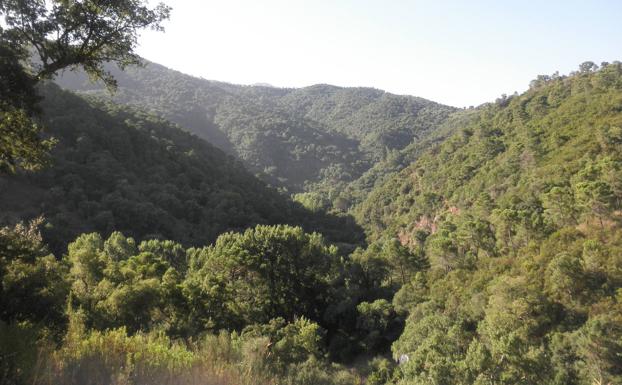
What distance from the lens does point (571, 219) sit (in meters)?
35.9

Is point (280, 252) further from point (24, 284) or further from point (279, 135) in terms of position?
point (279, 135)

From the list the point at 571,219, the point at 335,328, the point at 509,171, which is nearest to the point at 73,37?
the point at 335,328

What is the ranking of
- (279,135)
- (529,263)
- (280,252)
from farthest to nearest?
(279,135), (280,252), (529,263)

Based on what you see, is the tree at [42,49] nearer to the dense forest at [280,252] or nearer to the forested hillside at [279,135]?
the dense forest at [280,252]

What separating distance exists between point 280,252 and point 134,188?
36.7 m

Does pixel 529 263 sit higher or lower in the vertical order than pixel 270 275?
higher

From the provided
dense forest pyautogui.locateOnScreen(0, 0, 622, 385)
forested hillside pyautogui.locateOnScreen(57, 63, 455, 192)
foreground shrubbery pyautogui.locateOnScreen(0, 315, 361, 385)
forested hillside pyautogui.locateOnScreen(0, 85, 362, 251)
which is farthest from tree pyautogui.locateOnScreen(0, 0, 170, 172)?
forested hillside pyautogui.locateOnScreen(57, 63, 455, 192)

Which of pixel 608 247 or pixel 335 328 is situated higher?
pixel 608 247

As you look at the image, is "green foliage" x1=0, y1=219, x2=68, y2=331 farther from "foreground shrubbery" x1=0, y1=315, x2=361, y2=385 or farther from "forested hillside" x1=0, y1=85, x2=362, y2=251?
"forested hillside" x1=0, y1=85, x2=362, y2=251

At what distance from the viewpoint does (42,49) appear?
9156mm

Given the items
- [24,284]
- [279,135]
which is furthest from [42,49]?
[279,135]

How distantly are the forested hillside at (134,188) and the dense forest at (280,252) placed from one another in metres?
0.36

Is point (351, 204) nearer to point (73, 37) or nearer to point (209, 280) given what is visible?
point (209, 280)

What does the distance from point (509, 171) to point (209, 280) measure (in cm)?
4953
